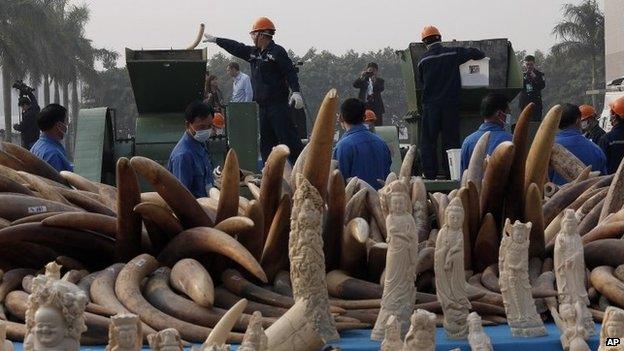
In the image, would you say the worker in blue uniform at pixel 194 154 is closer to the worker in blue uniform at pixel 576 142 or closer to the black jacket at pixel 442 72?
the worker in blue uniform at pixel 576 142

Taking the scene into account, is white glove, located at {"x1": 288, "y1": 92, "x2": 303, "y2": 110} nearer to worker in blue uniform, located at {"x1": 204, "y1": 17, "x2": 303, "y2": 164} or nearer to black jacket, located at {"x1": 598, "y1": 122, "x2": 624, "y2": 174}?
worker in blue uniform, located at {"x1": 204, "y1": 17, "x2": 303, "y2": 164}

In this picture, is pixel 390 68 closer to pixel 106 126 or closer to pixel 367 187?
pixel 106 126

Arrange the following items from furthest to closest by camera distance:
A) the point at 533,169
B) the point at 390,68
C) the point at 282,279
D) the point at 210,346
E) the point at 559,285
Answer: the point at 390,68 < the point at 533,169 < the point at 282,279 < the point at 559,285 < the point at 210,346

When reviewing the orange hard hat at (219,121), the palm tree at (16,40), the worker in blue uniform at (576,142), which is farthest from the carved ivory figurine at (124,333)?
the palm tree at (16,40)

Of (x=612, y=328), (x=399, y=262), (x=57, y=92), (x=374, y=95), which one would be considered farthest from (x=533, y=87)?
(x=57, y=92)

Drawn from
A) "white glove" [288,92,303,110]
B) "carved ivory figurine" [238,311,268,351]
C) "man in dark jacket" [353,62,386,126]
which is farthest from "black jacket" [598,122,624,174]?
"man in dark jacket" [353,62,386,126]

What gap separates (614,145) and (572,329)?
610cm

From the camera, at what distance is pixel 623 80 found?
82.0 ft

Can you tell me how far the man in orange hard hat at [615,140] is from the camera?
11.3 metres

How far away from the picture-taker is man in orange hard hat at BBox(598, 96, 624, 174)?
1128cm

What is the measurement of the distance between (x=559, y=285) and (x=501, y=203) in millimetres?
980

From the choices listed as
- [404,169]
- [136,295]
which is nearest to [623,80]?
[404,169]

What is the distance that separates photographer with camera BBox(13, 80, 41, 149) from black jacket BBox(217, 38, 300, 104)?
21.5ft

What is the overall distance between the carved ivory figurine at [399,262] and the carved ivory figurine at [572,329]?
0.64m
